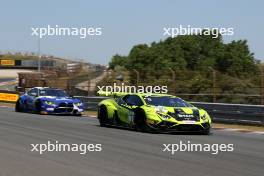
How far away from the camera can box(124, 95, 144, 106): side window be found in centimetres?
1548

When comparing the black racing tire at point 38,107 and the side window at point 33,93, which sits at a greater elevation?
the side window at point 33,93

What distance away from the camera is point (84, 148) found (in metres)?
11.1

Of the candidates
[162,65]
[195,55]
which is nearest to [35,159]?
[162,65]

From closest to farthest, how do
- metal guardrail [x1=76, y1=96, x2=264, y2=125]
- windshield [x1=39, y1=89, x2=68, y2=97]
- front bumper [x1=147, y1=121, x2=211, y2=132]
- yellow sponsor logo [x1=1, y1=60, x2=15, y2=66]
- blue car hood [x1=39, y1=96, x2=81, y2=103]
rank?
front bumper [x1=147, y1=121, x2=211, y2=132] < metal guardrail [x1=76, y1=96, x2=264, y2=125] < blue car hood [x1=39, y1=96, x2=81, y2=103] < windshield [x1=39, y1=89, x2=68, y2=97] < yellow sponsor logo [x1=1, y1=60, x2=15, y2=66]

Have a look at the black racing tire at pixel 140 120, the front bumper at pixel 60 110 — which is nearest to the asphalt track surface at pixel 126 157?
the black racing tire at pixel 140 120

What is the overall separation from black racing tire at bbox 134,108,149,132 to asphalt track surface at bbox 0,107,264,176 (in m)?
0.51

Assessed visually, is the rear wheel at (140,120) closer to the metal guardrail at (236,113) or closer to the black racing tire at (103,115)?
the black racing tire at (103,115)

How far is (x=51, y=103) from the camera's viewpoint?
22797 millimetres

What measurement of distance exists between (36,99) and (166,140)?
11666 millimetres

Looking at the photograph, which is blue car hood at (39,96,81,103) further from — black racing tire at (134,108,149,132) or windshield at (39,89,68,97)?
black racing tire at (134,108,149,132)
